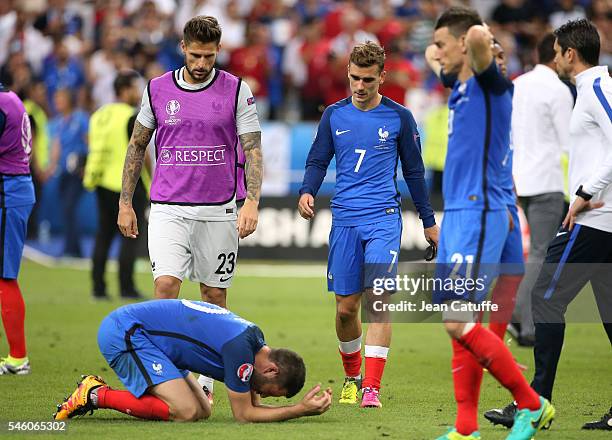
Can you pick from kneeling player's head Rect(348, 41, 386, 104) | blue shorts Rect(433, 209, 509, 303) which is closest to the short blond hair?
kneeling player's head Rect(348, 41, 386, 104)

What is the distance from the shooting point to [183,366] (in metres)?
7.34

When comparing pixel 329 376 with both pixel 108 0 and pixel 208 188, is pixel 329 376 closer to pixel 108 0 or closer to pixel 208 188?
pixel 208 188

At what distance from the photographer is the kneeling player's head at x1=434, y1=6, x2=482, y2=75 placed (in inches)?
261

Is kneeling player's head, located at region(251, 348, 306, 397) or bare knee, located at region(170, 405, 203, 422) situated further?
bare knee, located at region(170, 405, 203, 422)

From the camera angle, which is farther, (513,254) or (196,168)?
(196,168)

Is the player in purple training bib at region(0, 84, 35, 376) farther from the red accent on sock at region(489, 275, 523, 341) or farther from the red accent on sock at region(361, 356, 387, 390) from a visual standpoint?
the red accent on sock at region(489, 275, 523, 341)

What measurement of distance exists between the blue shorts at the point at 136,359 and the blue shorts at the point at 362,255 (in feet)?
5.09

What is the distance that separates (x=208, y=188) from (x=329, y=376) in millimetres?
2190

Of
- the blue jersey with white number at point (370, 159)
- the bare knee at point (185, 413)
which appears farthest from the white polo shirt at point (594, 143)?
the bare knee at point (185, 413)

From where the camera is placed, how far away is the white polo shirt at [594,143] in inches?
285

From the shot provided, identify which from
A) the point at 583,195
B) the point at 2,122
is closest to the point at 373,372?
the point at 583,195

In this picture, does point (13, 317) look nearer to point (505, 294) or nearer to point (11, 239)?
point (11, 239)

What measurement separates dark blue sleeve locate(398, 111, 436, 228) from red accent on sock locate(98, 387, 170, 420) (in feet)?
7.82

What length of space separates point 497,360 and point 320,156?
2.67 m
